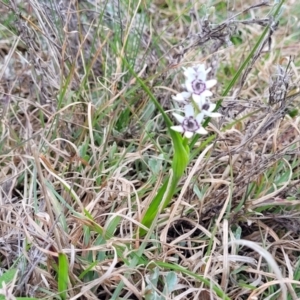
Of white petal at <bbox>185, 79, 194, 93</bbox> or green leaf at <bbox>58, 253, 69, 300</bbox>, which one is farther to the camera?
green leaf at <bbox>58, 253, 69, 300</bbox>

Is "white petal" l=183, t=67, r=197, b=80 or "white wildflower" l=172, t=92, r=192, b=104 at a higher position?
"white petal" l=183, t=67, r=197, b=80

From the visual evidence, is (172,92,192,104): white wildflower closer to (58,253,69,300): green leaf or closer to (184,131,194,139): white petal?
(184,131,194,139): white petal

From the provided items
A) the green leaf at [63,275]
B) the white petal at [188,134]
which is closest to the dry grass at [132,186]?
the green leaf at [63,275]

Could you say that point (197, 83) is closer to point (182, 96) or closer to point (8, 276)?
point (182, 96)

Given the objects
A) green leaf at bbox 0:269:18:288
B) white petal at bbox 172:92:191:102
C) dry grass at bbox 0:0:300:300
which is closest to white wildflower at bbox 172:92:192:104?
white petal at bbox 172:92:191:102

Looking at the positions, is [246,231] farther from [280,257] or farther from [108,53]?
[108,53]

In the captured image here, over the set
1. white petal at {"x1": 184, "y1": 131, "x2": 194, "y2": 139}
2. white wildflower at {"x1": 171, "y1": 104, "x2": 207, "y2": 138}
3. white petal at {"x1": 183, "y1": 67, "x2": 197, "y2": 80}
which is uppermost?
white petal at {"x1": 183, "y1": 67, "x2": 197, "y2": 80}

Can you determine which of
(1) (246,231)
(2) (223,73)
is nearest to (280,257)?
(1) (246,231)

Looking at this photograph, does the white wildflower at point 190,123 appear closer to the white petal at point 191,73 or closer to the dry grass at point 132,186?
the white petal at point 191,73
